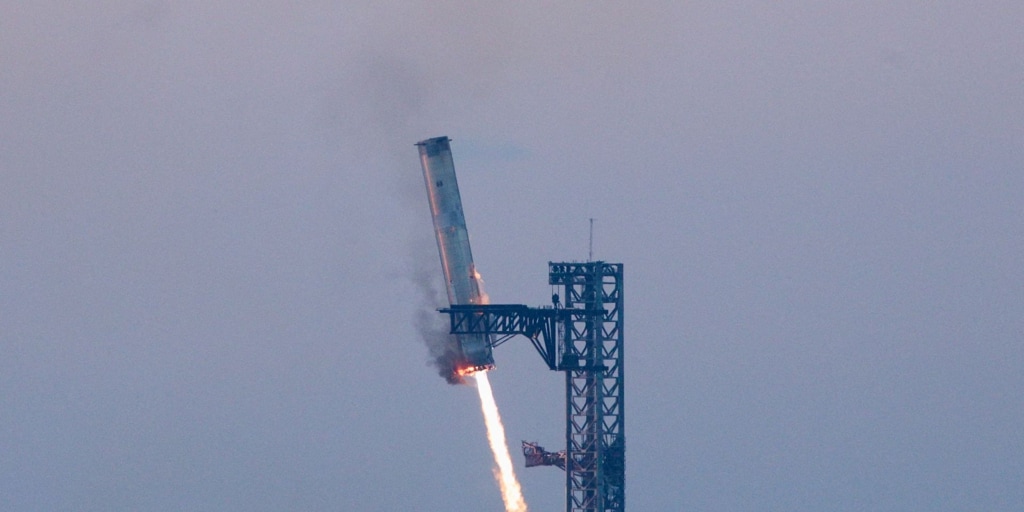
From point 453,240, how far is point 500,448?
560 inches

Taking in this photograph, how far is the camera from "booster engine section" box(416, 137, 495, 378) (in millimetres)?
111250

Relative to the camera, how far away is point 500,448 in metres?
119

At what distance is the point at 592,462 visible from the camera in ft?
376

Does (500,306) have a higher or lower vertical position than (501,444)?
higher

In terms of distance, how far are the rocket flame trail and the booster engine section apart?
335 centimetres

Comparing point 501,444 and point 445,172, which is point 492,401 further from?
point 445,172

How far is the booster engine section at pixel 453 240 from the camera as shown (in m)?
111

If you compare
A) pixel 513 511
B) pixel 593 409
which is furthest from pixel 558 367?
pixel 513 511

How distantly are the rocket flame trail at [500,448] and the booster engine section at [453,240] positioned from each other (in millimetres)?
3346

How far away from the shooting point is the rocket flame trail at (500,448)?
116562mm

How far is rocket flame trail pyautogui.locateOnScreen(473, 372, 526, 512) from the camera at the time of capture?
11656 cm

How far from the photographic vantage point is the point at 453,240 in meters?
112

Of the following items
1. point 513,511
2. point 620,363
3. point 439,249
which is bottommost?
point 513,511

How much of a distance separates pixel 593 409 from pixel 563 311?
5856 mm
